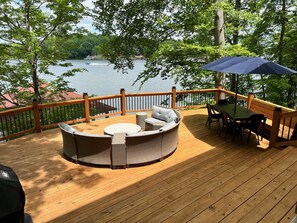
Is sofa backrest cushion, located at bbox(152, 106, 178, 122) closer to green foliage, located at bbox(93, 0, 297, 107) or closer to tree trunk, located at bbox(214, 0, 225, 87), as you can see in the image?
green foliage, located at bbox(93, 0, 297, 107)

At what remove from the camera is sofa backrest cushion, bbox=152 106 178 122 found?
611 centimetres

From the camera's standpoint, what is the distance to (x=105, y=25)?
10.4 meters

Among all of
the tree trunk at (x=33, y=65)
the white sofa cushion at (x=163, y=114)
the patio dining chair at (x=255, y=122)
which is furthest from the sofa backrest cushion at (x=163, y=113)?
the tree trunk at (x=33, y=65)

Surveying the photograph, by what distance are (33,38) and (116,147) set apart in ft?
18.7

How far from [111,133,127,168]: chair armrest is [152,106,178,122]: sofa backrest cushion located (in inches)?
79.0

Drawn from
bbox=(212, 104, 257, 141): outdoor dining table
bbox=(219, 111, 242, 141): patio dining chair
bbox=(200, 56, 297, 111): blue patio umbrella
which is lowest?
bbox=(219, 111, 242, 141): patio dining chair

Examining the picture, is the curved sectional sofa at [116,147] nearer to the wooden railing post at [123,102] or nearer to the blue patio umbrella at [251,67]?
the blue patio umbrella at [251,67]

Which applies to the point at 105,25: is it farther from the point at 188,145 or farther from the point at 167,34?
the point at 188,145

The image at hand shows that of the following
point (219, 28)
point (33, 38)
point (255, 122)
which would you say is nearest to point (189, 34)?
point (219, 28)

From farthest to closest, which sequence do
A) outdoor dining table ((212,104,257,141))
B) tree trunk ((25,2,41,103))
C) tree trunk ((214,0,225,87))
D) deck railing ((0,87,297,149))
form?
1. tree trunk ((214,0,225,87))
2. tree trunk ((25,2,41,103))
3. deck railing ((0,87,297,149))
4. outdoor dining table ((212,104,257,141))

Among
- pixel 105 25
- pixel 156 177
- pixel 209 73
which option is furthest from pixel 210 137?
pixel 105 25

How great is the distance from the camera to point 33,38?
7.66 metres

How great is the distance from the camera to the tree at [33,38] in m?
7.72

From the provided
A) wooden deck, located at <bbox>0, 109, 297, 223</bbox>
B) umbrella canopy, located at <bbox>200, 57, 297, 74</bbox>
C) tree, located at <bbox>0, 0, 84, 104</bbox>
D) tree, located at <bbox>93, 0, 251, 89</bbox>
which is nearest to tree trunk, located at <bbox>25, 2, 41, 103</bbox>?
tree, located at <bbox>0, 0, 84, 104</bbox>
